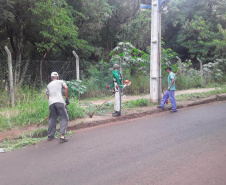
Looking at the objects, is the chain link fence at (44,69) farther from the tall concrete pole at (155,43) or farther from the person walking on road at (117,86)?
the person walking on road at (117,86)

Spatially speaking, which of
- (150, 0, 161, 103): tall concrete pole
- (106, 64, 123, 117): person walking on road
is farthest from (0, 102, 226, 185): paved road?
(150, 0, 161, 103): tall concrete pole

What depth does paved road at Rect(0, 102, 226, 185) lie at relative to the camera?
3.44m

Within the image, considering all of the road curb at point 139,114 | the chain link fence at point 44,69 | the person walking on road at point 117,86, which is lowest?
the road curb at point 139,114

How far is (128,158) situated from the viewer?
163 inches

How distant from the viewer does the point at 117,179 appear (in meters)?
3.41

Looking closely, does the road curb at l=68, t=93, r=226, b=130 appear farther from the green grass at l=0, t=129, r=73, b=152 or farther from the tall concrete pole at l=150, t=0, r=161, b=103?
the tall concrete pole at l=150, t=0, r=161, b=103

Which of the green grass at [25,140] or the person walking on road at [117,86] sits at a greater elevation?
the person walking on road at [117,86]

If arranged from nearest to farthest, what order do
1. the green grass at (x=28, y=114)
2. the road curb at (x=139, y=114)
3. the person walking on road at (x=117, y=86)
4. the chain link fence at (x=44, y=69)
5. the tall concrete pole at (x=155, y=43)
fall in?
the green grass at (x=28, y=114) → the road curb at (x=139, y=114) → the person walking on road at (x=117, y=86) → the tall concrete pole at (x=155, y=43) → the chain link fence at (x=44, y=69)

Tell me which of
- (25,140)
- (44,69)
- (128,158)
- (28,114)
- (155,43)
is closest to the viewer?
(128,158)

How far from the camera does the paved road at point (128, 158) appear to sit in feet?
11.3

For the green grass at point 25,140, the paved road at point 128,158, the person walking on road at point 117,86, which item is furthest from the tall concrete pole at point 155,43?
the green grass at point 25,140

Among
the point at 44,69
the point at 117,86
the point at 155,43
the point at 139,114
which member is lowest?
the point at 139,114

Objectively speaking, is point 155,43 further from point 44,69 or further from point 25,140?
point 25,140

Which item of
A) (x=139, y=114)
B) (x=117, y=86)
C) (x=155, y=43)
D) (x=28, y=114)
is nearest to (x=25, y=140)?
(x=28, y=114)
